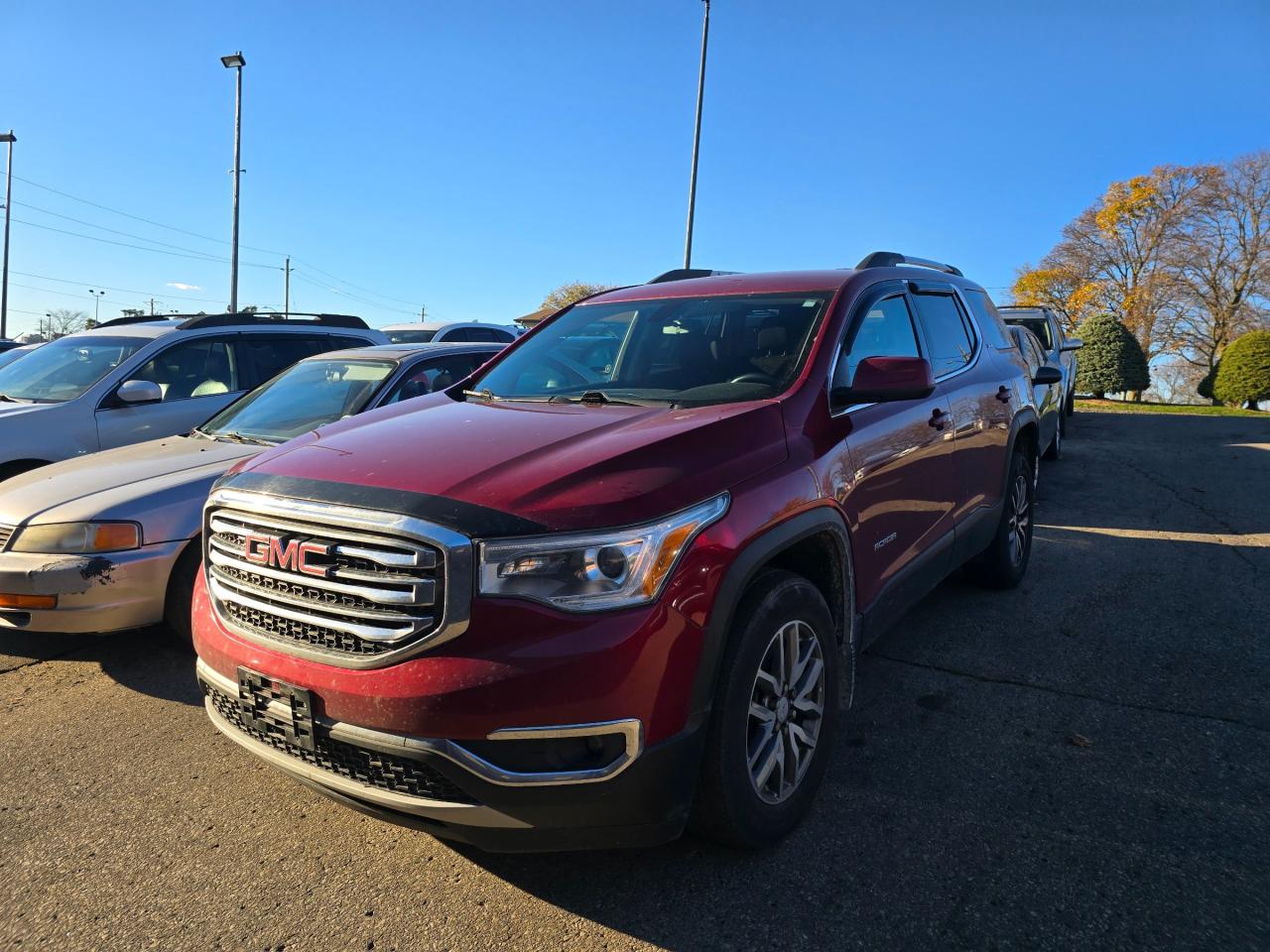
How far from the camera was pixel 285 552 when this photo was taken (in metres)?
2.46

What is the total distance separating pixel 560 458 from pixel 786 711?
1.09 metres

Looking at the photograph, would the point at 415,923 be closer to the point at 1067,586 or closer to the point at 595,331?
the point at 595,331

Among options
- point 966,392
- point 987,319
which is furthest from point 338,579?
point 987,319

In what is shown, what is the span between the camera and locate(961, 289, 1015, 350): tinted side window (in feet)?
16.8

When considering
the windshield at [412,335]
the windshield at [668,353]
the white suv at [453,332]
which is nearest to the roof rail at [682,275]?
the windshield at [668,353]

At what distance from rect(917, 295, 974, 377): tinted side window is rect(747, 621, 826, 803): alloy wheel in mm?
1940

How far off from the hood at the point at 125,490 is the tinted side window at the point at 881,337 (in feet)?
10.3

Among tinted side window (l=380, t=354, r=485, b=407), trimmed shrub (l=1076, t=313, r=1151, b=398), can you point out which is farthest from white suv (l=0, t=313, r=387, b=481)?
trimmed shrub (l=1076, t=313, r=1151, b=398)

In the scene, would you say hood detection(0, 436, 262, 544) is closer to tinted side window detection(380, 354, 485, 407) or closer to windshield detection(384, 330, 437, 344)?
tinted side window detection(380, 354, 485, 407)

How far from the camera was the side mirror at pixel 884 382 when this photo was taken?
305 centimetres

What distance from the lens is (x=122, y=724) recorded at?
3.71m

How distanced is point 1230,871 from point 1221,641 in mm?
2338

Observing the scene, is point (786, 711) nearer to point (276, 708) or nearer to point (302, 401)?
point (276, 708)

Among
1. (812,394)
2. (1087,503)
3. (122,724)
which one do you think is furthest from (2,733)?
(1087,503)
